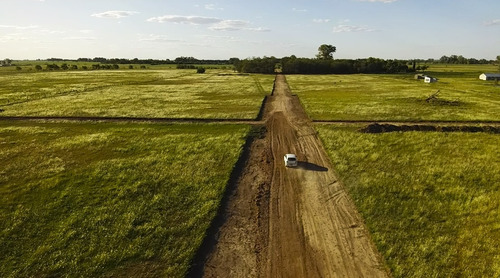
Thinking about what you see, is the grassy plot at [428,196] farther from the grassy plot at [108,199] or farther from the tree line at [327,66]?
the tree line at [327,66]

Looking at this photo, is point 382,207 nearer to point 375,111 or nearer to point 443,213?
point 443,213

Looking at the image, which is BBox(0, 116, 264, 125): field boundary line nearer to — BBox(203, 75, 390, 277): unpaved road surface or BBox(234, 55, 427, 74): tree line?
BBox(203, 75, 390, 277): unpaved road surface

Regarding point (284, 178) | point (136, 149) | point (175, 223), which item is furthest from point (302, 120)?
point (175, 223)

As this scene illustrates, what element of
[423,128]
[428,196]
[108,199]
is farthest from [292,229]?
[423,128]

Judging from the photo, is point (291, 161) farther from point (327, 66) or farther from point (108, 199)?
point (327, 66)

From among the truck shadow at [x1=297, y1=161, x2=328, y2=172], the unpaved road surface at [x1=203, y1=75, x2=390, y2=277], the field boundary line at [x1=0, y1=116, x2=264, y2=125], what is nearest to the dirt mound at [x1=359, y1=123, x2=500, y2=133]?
the unpaved road surface at [x1=203, y1=75, x2=390, y2=277]
